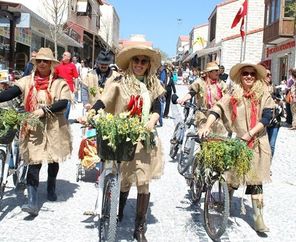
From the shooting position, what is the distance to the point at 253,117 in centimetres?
553

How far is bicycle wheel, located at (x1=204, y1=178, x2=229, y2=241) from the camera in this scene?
5.07 meters

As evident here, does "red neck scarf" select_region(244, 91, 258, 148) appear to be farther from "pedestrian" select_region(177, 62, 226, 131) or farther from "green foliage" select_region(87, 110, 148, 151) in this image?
"pedestrian" select_region(177, 62, 226, 131)

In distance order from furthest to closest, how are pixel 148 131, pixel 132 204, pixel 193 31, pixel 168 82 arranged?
1. pixel 193 31
2. pixel 168 82
3. pixel 132 204
4. pixel 148 131

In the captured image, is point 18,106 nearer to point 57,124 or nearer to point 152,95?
point 57,124

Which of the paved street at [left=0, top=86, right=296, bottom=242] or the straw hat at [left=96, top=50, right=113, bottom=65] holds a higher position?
the straw hat at [left=96, top=50, right=113, bottom=65]

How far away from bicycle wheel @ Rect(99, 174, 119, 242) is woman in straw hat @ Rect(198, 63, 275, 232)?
1288mm

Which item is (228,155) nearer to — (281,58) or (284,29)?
(284,29)

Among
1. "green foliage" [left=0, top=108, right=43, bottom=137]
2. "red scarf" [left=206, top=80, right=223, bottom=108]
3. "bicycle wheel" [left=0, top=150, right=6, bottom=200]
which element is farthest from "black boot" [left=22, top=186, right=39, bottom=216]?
"red scarf" [left=206, top=80, right=223, bottom=108]

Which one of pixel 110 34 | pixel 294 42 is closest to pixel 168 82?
pixel 294 42

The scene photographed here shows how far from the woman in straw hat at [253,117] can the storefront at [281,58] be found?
24130 mm

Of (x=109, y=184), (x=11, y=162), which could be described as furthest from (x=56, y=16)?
(x=109, y=184)

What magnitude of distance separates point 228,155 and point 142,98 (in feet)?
3.21

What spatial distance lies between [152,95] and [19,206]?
2.18m

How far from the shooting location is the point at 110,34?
68.2 meters
